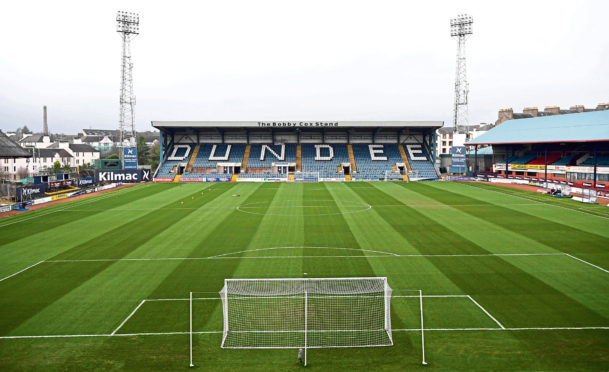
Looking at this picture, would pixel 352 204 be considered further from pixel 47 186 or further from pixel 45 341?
pixel 47 186

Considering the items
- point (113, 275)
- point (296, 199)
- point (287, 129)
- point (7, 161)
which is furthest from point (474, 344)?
point (7, 161)

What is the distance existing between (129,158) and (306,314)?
5787 centimetres

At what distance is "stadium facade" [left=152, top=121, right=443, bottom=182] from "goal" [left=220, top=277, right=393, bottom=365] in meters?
48.4

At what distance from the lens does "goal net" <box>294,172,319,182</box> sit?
210 feet

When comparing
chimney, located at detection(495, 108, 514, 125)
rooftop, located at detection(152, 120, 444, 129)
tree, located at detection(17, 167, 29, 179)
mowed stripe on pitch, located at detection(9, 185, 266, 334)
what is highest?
chimney, located at detection(495, 108, 514, 125)

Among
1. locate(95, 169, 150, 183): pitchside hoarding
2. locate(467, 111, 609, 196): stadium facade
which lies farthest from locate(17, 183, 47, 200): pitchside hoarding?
locate(467, 111, 609, 196): stadium facade

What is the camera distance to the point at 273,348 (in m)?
11.8

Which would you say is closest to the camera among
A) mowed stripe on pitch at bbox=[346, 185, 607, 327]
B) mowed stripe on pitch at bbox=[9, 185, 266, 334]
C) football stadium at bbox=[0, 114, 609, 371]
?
football stadium at bbox=[0, 114, 609, 371]

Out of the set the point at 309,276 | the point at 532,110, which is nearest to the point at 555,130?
the point at 532,110

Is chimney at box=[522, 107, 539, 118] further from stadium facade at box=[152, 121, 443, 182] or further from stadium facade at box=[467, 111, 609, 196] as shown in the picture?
stadium facade at box=[152, 121, 443, 182]

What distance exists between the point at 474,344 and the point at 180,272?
40.7 feet

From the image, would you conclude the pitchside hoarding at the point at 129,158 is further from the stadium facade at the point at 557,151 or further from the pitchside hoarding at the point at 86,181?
the stadium facade at the point at 557,151

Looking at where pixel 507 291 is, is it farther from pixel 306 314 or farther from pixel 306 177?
pixel 306 177

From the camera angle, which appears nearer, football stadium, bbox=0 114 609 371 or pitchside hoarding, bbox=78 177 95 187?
football stadium, bbox=0 114 609 371
